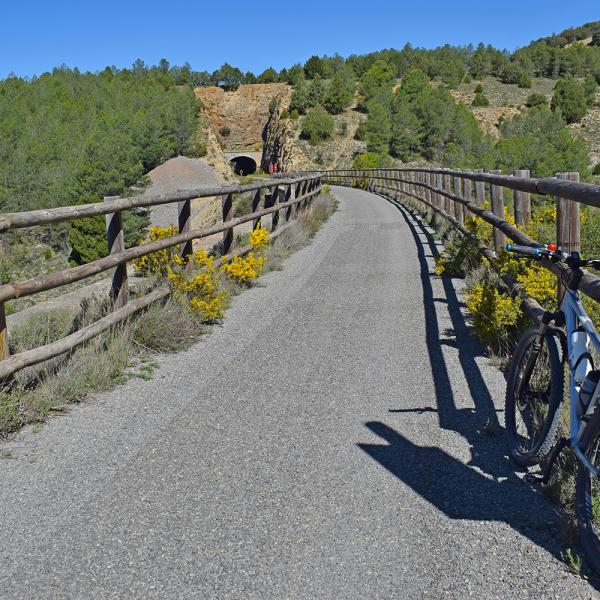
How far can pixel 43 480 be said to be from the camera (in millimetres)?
4266

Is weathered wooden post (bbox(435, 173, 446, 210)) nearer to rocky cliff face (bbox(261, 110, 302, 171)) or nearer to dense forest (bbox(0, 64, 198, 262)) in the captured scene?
dense forest (bbox(0, 64, 198, 262))

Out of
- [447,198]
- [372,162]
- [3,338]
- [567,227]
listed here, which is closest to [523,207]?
[567,227]

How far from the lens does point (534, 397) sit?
172 inches

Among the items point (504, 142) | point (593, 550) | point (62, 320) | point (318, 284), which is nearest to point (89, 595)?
point (593, 550)

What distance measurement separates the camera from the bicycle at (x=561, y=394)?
328cm

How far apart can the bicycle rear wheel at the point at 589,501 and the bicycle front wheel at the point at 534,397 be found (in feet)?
1.80

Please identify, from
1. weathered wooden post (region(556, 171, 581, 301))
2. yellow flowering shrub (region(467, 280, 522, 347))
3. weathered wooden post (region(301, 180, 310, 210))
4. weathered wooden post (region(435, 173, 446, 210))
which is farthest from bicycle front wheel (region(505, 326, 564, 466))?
weathered wooden post (region(301, 180, 310, 210))

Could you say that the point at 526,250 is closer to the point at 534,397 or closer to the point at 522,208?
the point at 534,397

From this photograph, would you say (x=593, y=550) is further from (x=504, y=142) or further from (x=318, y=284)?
(x=504, y=142)

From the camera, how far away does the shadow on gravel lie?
12.3 ft

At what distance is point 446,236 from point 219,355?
30.0 feet

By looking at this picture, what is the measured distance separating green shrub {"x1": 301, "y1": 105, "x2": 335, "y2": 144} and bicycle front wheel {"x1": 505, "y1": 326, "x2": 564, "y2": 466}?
8649 cm

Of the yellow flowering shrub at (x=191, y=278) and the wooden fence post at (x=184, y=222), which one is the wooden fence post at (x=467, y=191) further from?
the wooden fence post at (x=184, y=222)

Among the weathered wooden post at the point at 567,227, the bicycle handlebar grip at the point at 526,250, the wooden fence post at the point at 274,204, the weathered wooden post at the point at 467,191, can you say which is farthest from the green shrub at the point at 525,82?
the bicycle handlebar grip at the point at 526,250
